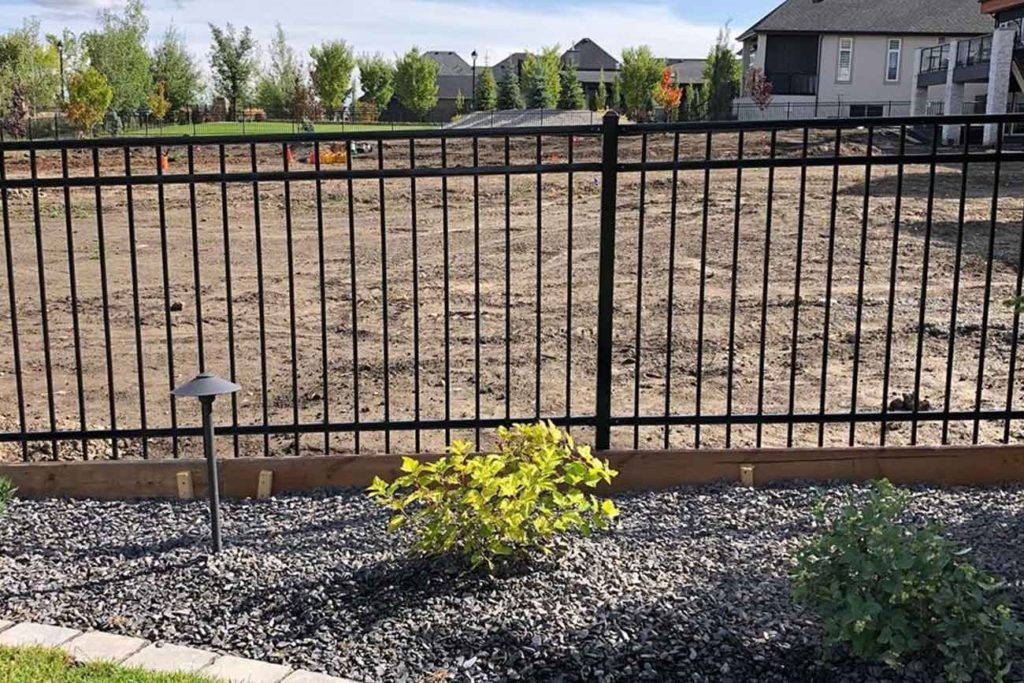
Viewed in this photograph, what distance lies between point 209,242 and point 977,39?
28220mm

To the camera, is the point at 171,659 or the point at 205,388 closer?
the point at 171,659

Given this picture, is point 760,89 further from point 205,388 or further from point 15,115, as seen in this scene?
point 205,388

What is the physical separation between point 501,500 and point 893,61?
54.1m

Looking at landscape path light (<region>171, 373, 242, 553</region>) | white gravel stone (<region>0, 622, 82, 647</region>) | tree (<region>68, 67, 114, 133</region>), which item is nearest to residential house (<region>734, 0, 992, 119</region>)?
tree (<region>68, 67, 114, 133</region>)

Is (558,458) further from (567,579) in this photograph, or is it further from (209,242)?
(209,242)

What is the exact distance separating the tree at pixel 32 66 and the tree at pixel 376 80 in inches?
861

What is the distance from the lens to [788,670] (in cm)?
291

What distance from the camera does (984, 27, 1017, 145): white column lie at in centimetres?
2952

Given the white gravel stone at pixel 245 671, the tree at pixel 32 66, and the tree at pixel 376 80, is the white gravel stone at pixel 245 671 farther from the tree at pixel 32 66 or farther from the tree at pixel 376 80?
the tree at pixel 376 80

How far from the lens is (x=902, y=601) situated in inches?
108

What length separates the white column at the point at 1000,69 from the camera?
29.5 meters

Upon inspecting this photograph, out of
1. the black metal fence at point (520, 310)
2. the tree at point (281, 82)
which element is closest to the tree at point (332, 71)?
the tree at point (281, 82)

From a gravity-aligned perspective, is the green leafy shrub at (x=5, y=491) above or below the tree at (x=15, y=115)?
below

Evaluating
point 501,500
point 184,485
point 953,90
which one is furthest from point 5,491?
point 953,90
